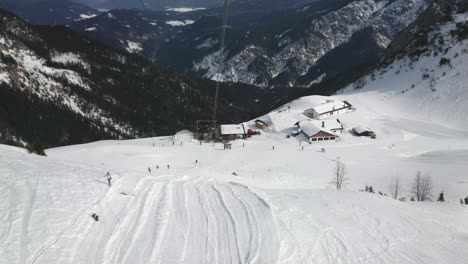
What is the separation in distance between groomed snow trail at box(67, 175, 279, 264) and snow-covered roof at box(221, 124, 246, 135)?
48.2 metres

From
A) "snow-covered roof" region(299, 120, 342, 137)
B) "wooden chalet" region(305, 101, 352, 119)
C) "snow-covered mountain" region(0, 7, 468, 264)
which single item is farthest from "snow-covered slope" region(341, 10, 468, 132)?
"snow-covered mountain" region(0, 7, 468, 264)

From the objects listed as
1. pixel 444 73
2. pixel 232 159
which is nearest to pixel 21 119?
pixel 232 159

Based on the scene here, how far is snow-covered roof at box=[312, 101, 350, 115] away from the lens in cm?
8183

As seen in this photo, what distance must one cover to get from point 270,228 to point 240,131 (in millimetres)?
54172

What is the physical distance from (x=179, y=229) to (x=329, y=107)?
252 ft

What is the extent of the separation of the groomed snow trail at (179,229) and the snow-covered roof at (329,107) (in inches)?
2653

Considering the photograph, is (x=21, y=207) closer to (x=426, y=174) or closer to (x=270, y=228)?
(x=270, y=228)

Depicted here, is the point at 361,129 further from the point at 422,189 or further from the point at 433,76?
the point at 433,76

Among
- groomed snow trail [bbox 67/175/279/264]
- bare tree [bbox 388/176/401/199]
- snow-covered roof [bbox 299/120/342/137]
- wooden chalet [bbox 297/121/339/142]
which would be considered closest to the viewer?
groomed snow trail [bbox 67/175/279/264]

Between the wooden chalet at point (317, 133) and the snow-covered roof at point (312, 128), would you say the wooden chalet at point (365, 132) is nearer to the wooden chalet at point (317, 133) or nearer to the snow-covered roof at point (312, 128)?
the snow-covered roof at point (312, 128)

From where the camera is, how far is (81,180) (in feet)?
60.2

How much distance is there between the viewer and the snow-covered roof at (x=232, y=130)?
6738 centimetres

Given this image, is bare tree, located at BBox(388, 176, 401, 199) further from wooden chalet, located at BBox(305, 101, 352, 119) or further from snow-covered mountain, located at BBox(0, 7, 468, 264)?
wooden chalet, located at BBox(305, 101, 352, 119)

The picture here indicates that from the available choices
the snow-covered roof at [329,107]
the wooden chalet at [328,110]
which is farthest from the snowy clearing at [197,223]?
the snow-covered roof at [329,107]
